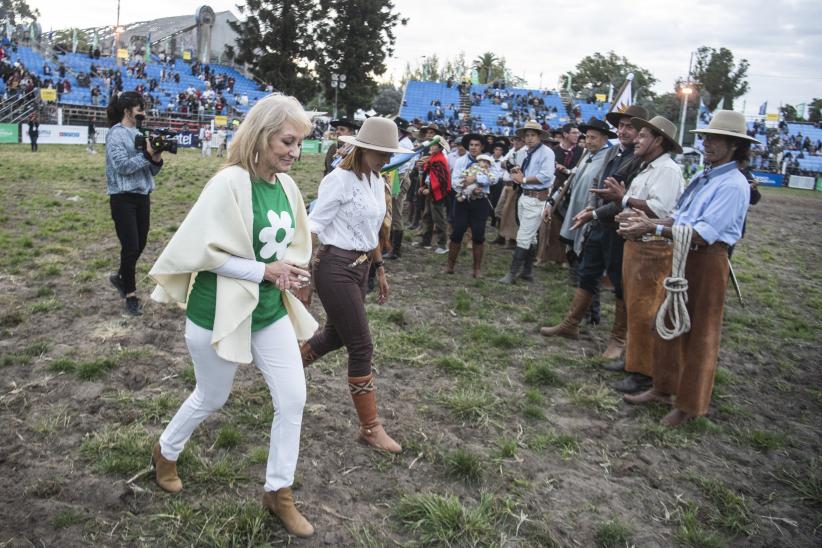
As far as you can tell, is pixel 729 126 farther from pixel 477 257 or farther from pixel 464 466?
pixel 477 257

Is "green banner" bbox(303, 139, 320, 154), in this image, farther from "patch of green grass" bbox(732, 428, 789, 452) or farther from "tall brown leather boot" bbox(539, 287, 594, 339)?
"patch of green grass" bbox(732, 428, 789, 452)

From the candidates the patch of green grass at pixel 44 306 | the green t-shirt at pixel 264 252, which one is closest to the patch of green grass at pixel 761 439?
the green t-shirt at pixel 264 252

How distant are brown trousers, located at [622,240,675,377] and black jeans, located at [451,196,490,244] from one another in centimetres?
366

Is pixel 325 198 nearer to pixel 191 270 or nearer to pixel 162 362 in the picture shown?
pixel 191 270

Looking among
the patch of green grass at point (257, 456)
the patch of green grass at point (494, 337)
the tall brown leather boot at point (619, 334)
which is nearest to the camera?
the patch of green grass at point (257, 456)

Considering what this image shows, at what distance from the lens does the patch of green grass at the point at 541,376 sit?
5199 millimetres

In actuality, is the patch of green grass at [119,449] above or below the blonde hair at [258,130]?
below

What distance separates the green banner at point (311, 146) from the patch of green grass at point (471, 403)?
33.0 m

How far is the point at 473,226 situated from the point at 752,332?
3.78 meters

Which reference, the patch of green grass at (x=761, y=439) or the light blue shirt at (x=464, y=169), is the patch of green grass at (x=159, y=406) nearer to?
the patch of green grass at (x=761, y=439)

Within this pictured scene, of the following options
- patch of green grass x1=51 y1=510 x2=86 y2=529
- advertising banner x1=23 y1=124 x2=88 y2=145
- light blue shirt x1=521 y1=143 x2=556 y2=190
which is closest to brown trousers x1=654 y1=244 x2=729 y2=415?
patch of green grass x1=51 y1=510 x2=86 y2=529

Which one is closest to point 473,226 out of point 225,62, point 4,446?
point 4,446

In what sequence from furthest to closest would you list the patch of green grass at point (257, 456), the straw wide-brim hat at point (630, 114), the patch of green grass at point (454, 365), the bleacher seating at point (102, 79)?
the bleacher seating at point (102, 79), the straw wide-brim hat at point (630, 114), the patch of green grass at point (454, 365), the patch of green grass at point (257, 456)

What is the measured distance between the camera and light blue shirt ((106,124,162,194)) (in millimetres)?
5500
